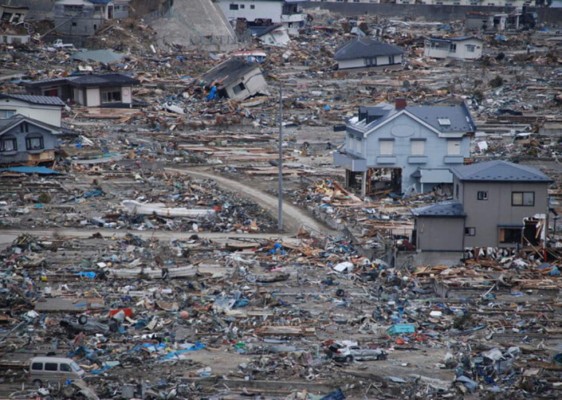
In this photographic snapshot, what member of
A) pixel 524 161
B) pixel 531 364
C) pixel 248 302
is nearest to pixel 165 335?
pixel 248 302

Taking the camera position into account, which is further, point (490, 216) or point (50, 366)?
point (490, 216)

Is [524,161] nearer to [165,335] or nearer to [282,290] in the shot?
[282,290]

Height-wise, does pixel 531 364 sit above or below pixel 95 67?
below

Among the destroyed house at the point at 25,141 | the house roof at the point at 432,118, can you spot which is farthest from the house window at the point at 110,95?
the house roof at the point at 432,118

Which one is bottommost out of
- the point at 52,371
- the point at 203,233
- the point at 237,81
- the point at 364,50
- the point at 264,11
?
the point at 52,371

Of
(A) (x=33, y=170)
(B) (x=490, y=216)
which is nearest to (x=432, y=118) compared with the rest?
(B) (x=490, y=216)

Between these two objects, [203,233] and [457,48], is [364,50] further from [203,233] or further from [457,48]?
[203,233]

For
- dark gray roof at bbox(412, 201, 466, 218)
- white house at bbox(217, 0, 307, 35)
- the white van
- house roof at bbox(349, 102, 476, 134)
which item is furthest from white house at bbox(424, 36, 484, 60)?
the white van
